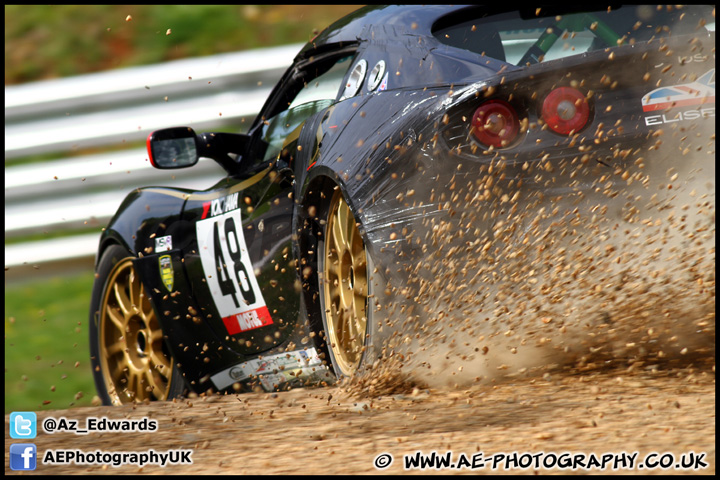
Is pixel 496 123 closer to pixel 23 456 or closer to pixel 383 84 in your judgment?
pixel 383 84

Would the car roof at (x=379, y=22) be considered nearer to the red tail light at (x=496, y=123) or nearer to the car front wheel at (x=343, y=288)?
the red tail light at (x=496, y=123)

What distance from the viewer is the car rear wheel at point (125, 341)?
16.4ft

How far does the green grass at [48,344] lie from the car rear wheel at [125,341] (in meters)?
0.48

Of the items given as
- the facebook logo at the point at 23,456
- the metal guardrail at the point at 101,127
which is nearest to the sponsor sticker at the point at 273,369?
the facebook logo at the point at 23,456

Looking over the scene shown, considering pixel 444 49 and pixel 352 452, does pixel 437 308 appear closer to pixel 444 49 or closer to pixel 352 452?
pixel 352 452

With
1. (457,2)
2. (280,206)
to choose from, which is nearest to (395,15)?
(457,2)

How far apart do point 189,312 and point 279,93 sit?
1103mm

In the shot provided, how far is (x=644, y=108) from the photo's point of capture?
3.33 metres

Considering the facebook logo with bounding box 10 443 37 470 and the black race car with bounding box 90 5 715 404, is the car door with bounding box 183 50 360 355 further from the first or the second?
the facebook logo with bounding box 10 443 37 470

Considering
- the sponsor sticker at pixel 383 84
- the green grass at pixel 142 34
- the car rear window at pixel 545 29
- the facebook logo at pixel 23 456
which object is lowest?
the facebook logo at pixel 23 456

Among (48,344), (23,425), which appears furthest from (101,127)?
(23,425)

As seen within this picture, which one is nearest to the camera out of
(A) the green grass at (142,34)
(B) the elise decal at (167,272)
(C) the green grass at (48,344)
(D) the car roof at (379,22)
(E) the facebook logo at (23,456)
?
(E) the facebook logo at (23,456)

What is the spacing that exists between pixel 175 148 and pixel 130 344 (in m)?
1.01

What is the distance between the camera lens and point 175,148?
4.93 meters
